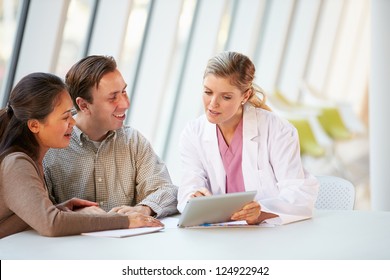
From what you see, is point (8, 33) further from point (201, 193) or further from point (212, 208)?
point (212, 208)

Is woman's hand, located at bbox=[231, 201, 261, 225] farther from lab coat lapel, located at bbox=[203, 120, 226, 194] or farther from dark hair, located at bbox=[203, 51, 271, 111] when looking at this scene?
dark hair, located at bbox=[203, 51, 271, 111]

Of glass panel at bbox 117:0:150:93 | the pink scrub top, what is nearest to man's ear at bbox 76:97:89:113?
the pink scrub top

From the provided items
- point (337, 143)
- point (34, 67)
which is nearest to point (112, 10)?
point (34, 67)

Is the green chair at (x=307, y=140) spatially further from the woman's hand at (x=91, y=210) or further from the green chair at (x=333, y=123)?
the woman's hand at (x=91, y=210)

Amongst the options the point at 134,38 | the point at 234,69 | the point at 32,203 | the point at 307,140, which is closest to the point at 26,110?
the point at 32,203

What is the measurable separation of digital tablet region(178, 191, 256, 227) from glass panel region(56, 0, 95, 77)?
2.37 m

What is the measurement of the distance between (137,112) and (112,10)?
3.63 feet

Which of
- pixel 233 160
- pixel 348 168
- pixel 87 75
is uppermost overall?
pixel 87 75

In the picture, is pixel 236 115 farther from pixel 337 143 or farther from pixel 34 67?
pixel 337 143

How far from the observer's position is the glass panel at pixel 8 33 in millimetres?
3797

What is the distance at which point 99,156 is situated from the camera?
2.62 meters

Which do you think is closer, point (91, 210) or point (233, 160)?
point (91, 210)

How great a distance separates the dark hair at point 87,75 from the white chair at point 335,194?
1.00 metres

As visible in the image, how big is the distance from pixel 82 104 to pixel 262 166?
27.4 inches
